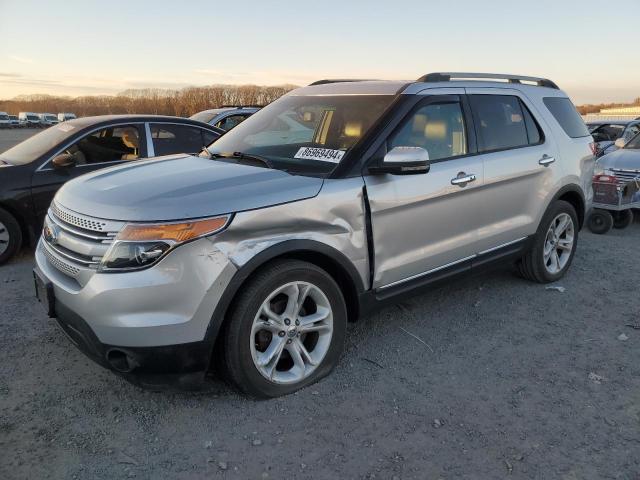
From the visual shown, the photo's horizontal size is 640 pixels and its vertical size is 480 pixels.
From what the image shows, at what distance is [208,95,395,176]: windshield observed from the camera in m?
3.50

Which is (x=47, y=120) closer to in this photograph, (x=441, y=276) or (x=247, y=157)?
(x=247, y=157)

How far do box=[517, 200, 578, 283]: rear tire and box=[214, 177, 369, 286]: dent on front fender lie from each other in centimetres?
223

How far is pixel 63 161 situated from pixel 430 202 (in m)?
4.08

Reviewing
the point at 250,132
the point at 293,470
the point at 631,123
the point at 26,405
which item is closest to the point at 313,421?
the point at 293,470

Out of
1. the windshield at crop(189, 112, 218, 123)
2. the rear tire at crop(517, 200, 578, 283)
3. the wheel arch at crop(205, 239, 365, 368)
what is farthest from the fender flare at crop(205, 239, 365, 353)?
the windshield at crop(189, 112, 218, 123)

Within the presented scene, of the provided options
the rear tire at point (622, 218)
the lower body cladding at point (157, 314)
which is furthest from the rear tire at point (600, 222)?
the lower body cladding at point (157, 314)

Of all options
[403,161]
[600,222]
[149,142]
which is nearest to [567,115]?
[403,161]

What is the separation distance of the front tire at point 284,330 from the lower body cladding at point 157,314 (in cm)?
18

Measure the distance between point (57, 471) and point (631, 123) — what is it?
1414 cm

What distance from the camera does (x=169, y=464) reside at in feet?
8.53

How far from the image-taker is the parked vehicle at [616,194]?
7.40 meters

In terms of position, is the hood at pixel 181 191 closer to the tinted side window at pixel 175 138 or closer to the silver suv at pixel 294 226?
the silver suv at pixel 294 226

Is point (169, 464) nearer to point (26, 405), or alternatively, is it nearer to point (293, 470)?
point (293, 470)

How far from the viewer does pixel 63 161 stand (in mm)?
5660
